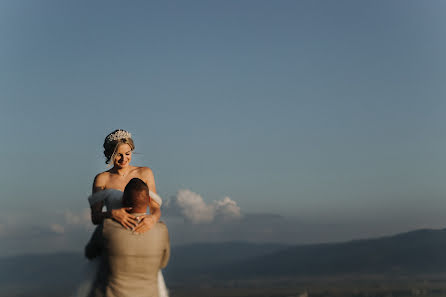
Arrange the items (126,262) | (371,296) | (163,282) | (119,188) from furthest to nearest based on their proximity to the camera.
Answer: (371,296) → (119,188) → (163,282) → (126,262)

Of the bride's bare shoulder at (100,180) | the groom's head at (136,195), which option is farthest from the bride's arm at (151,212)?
the bride's bare shoulder at (100,180)

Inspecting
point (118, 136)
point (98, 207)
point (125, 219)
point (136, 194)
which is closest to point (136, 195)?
point (136, 194)

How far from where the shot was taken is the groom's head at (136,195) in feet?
17.6

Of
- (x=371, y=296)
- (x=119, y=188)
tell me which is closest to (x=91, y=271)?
(x=119, y=188)

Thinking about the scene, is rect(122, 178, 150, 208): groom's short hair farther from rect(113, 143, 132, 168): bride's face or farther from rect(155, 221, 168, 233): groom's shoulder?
rect(113, 143, 132, 168): bride's face

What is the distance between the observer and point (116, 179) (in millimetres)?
7230

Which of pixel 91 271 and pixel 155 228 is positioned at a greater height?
pixel 155 228

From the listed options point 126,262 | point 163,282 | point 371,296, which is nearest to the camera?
point 126,262

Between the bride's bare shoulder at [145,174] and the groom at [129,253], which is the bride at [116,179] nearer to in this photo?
the bride's bare shoulder at [145,174]

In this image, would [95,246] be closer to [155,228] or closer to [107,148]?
[155,228]

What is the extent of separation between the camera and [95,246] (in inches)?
208

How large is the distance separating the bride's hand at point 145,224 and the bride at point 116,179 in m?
0.50

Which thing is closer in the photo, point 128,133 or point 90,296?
point 90,296

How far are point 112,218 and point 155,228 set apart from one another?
447 millimetres
